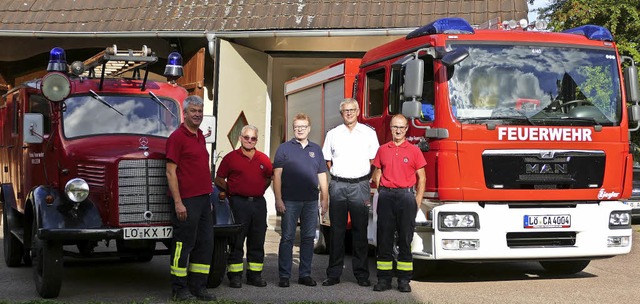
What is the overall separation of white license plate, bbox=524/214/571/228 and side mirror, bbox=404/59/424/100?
5.61ft

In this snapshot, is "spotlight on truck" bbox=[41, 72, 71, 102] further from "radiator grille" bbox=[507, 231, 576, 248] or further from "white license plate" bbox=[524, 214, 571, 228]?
"white license plate" bbox=[524, 214, 571, 228]

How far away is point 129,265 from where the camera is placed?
464 inches

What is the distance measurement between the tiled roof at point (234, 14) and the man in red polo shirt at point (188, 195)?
29.2 ft

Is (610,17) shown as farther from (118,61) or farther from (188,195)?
(188,195)

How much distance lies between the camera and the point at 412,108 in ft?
30.9

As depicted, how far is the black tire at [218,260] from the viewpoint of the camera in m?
9.26

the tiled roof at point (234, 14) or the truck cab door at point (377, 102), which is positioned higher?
the tiled roof at point (234, 14)

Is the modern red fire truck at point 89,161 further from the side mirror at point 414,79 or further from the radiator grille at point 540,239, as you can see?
the radiator grille at point 540,239

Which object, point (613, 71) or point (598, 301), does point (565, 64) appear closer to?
point (613, 71)

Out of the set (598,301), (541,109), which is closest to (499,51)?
(541,109)

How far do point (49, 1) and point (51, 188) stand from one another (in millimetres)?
11218

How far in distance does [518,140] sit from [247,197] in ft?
9.17

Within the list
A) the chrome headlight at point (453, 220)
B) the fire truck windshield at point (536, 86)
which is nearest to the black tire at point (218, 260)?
the chrome headlight at point (453, 220)

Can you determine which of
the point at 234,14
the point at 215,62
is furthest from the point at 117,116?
the point at 234,14
